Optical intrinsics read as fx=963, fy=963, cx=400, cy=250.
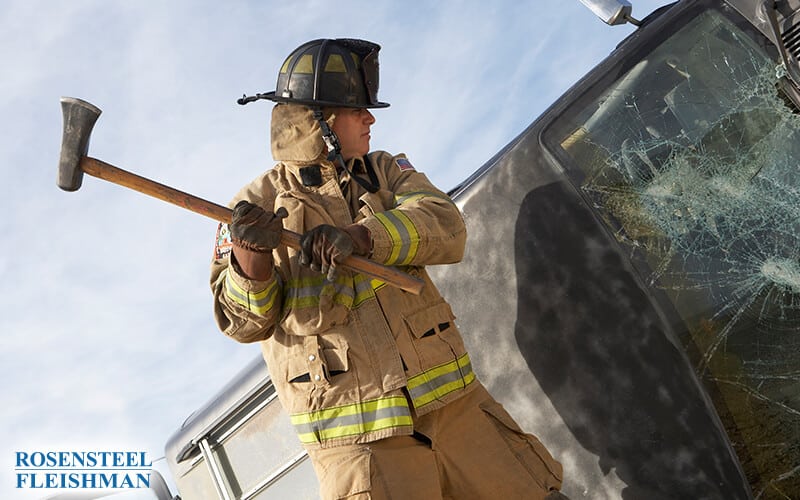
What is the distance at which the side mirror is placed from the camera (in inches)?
130

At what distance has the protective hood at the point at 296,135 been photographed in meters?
2.89

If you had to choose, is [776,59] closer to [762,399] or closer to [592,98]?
[592,98]

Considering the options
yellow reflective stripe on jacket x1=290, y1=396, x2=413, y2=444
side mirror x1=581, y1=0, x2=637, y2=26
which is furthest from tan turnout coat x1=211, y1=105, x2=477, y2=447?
side mirror x1=581, y1=0, x2=637, y2=26

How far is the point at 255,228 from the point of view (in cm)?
254

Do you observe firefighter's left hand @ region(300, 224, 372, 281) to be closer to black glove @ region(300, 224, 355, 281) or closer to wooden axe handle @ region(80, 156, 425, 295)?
black glove @ region(300, 224, 355, 281)

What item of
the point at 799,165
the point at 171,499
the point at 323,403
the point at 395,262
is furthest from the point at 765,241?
the point at 171,499

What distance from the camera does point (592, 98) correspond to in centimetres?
325

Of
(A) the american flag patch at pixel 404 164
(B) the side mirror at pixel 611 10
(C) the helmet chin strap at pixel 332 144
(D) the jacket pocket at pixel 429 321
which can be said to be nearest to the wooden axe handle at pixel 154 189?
(D) the jacket pocket at pixel 429 321

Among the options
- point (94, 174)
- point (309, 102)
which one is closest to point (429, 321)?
point (309, 102)

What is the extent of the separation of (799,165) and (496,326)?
106 cm

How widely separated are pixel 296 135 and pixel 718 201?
1.31 meters

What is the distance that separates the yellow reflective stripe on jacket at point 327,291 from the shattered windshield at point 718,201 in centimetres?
82

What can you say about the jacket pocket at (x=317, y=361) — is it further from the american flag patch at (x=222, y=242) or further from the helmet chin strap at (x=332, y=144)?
the helmet chin strap at (x=332, y=144)

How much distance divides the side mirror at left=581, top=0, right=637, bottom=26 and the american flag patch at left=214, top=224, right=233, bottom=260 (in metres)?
1.49
